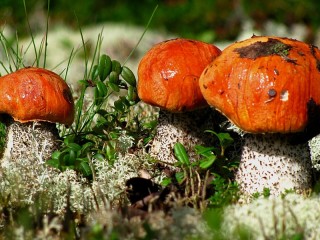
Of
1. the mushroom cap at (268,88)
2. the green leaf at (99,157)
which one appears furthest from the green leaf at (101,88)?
the mushroom cap at (268,88)

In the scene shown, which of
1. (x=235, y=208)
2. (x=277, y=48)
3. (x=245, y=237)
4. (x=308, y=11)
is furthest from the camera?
(x=308, y=11)

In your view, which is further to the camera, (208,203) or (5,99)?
(5,99)

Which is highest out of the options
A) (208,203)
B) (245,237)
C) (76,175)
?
(76,175)

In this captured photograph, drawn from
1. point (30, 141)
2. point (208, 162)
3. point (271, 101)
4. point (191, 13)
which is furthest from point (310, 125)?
point (191, 13)

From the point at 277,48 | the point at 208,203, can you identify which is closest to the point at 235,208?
the point at 208,203

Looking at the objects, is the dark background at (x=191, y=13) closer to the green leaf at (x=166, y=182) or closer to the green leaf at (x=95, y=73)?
the green leaf at (x=95, y=73)

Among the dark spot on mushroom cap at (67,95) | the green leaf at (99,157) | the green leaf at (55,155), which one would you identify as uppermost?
the dark spot on mushroom cap at (67,95)

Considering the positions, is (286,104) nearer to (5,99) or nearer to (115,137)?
(115,137)

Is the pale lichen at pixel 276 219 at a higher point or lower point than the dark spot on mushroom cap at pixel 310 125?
lower
